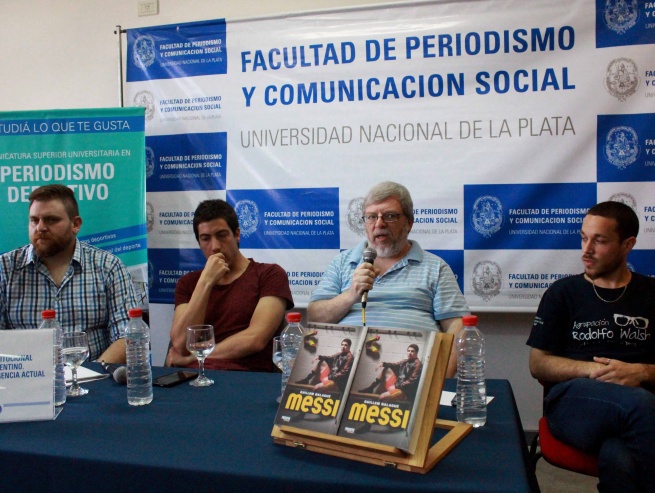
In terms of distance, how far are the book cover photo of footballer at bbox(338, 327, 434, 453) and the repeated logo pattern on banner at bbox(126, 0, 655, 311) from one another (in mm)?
1782

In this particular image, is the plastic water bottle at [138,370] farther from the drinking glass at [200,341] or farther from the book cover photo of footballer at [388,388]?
the book cover photo of footballer at [388,388]

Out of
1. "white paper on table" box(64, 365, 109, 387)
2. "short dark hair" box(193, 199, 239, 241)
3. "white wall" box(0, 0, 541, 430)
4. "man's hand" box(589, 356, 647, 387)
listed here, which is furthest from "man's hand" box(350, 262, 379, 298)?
"white wall" box(0, 0, 541, 430)

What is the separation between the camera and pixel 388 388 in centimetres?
114

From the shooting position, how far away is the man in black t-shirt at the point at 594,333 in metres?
1.76

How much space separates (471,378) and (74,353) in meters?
1.12

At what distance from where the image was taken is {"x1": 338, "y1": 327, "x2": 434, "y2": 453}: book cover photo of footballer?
1.09 metres

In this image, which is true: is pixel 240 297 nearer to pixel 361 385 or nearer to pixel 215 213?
pixel 215 213

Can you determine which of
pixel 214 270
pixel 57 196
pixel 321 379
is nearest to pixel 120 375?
pixel 214 270

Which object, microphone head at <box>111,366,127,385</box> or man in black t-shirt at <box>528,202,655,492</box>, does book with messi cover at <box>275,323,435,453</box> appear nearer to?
microphone head at <box>111,366,127,385</box>

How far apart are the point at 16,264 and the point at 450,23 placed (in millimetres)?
2374

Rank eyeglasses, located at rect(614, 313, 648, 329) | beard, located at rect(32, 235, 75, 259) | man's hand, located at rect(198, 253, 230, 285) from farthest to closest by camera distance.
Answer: beard, located at rect(32, 235, 75, 259)
man's hand, located at rect(198, 253, 230, 285)
eyeglasses, located at rect(614, 313, 648, 329)

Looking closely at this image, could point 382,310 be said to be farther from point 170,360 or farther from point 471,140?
point 471,140

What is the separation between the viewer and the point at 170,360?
2232mm

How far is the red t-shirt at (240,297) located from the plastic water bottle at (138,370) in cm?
75
